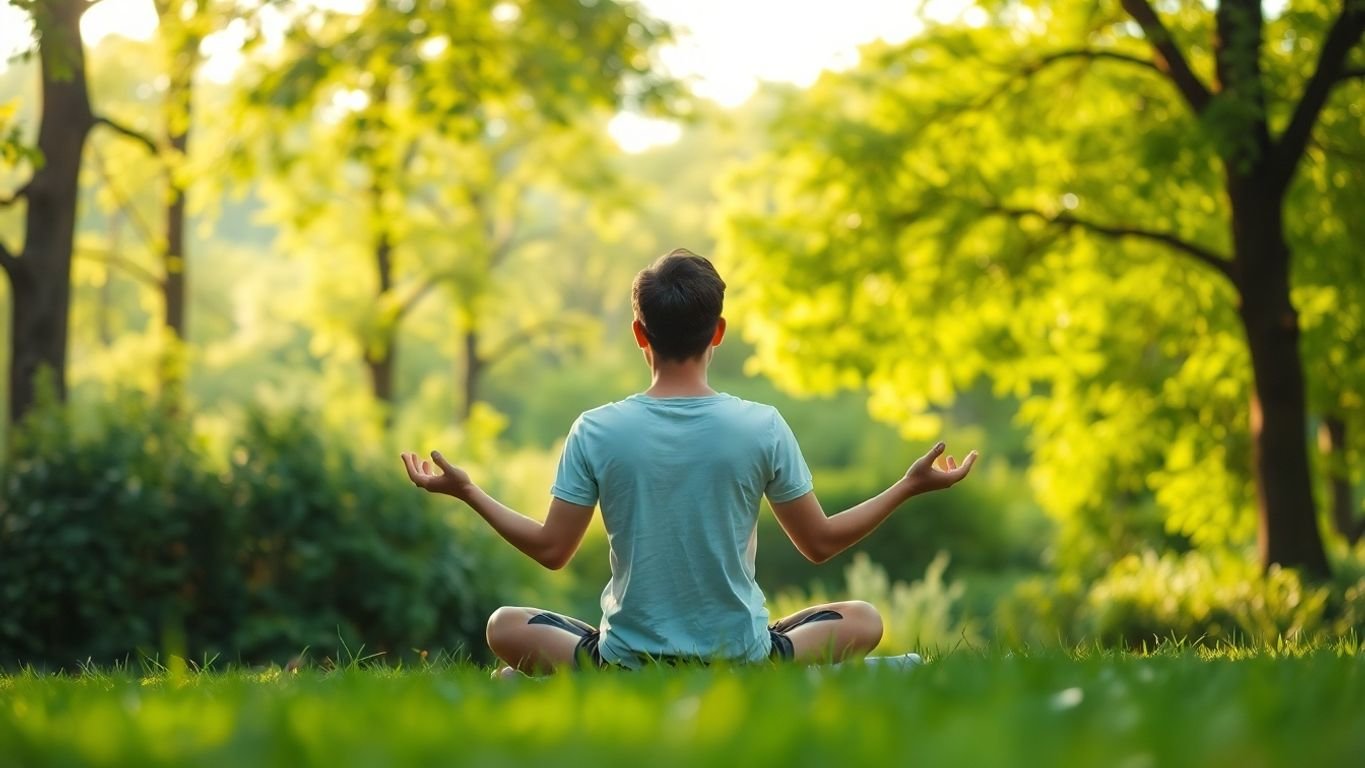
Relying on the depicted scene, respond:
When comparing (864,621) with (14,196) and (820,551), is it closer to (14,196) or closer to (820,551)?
(820,551)

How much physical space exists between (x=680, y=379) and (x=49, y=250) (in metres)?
7.60

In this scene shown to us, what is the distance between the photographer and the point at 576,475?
395 centimetres

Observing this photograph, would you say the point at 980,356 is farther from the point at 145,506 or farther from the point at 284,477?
the point at 145,506

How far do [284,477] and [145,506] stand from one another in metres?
1.03

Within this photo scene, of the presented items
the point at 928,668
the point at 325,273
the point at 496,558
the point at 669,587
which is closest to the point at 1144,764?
the point at 928,668

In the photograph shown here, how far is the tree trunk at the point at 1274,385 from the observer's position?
950 centimetres

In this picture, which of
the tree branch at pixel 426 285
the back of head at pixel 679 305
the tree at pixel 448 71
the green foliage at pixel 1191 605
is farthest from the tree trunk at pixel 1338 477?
the tree branch at pixel 426 285

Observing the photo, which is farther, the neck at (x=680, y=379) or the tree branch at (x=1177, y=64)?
the tree branch at (x=1177, y=64)

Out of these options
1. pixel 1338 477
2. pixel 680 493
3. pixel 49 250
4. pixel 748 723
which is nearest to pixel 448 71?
pixel 49 250

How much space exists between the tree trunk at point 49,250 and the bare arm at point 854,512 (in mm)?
7475

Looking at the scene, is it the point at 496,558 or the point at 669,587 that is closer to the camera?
the point at 669,587

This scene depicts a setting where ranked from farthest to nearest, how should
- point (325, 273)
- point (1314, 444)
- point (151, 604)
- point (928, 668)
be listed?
1. point (325, 273)
2. point (1314, 444)
3. point (151, 604)
4. point (928, 668)

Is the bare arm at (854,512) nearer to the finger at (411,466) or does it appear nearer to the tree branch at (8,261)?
the finger at (411,466)

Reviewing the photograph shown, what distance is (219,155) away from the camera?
1341cm
